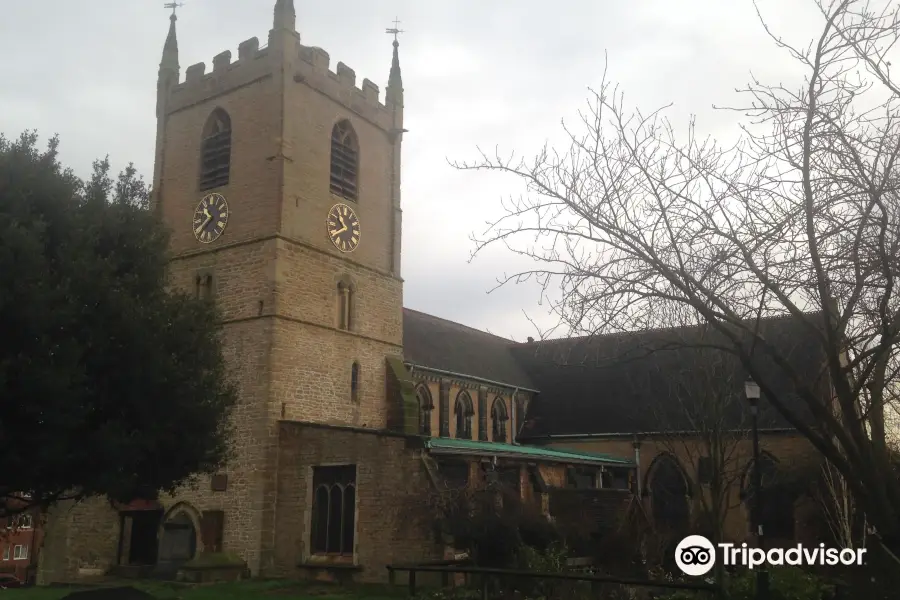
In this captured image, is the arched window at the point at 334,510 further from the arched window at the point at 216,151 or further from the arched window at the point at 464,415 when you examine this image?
the arched window at the point at 216,151

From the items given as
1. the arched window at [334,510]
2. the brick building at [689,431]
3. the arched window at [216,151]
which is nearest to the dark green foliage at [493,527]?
the brick building at [689,431]

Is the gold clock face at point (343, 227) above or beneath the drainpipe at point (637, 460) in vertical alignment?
above

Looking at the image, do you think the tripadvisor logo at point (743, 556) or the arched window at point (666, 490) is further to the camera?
the arched window at point (666, 490)

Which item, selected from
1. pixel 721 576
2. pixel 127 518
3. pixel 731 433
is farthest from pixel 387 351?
pixel 721 576

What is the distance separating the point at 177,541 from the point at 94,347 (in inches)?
452

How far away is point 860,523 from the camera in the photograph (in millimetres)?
19438

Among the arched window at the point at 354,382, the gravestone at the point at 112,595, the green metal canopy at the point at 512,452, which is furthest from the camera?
the arched window at the point at 354,382

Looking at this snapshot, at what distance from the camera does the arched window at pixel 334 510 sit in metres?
22.0

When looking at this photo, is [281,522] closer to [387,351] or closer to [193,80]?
[387,351]

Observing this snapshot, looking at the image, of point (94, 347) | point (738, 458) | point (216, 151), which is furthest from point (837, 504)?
point (216, 151)

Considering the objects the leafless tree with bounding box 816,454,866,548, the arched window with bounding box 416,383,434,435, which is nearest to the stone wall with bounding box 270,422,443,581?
the arched window with bounding box 416,383,434,435

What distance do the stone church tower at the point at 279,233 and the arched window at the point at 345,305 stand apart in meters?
0.05

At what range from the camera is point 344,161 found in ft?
95.3

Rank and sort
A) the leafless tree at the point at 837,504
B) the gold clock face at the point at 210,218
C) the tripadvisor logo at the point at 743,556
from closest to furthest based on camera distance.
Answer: the tripadvisor logo at the point at 743,556, the leafless tree at the point at 837,504, the gold clock face at the point at 210,218
